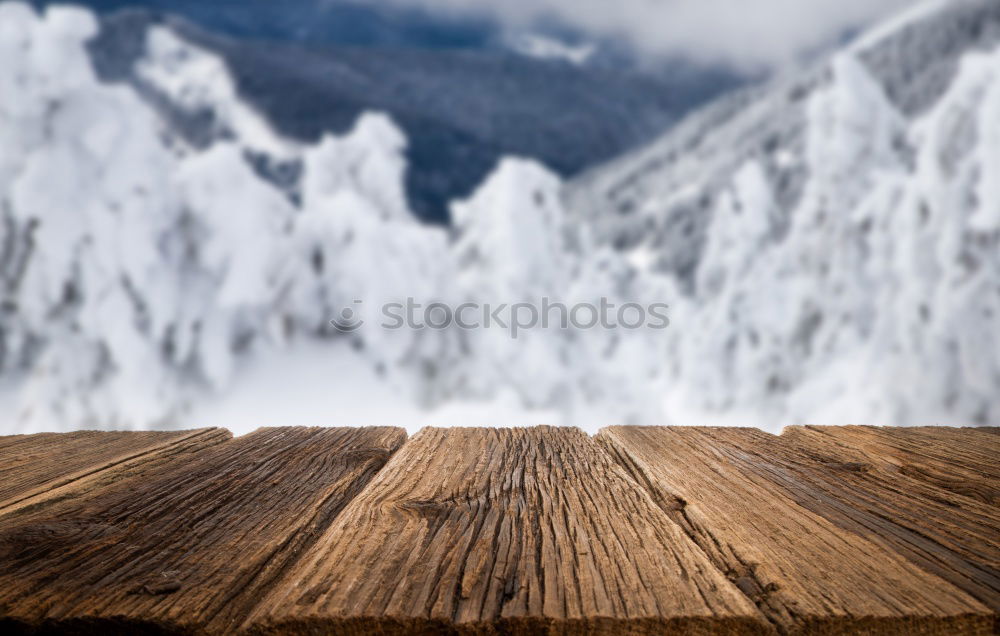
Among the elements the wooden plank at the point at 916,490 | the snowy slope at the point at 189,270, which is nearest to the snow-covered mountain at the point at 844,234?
the snowy slope at the point at 189,270

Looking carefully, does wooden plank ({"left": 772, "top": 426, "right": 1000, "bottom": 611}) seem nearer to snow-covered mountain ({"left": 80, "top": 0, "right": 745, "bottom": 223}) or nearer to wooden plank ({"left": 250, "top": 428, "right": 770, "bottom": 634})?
wooden plank ({"left": 250, "top": 428, "right": 770, "bottom": 634})

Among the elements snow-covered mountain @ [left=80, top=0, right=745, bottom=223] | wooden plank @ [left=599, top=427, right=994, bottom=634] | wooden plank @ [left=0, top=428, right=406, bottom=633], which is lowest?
wooden plank @ [left=0, top=428, right=406, bottom=633]

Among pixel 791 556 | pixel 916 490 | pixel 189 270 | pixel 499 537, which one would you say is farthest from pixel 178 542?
pixel 189 270

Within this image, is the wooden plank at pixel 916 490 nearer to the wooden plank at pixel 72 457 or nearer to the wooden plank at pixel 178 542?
the wooden plank at pixel 178 542

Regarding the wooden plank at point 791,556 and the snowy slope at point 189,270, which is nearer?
the wooden plank at point 791,556

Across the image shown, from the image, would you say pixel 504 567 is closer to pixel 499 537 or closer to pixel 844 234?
pixel 499 537

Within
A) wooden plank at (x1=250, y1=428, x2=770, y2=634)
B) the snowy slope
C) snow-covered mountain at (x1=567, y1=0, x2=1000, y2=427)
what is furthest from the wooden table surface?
snow-covered mountain at (x1=567, y1=0, x2=1000, y2=427)
